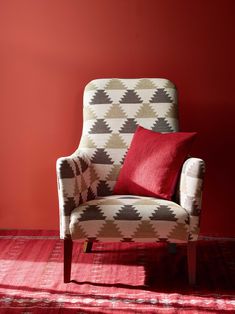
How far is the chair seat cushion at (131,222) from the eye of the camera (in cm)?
243

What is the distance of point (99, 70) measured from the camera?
10.9ft

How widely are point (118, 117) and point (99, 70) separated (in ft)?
1.48

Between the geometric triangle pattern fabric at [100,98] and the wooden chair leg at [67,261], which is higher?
the geometric triangle pattern fabric at [100,98]

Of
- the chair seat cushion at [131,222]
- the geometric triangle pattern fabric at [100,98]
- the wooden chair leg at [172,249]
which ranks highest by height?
the geometric triangle pattern fabric at [100,98]

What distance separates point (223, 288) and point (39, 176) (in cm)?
138

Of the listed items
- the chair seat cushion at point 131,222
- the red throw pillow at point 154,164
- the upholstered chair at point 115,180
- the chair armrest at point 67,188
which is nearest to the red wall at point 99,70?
the upholstered chair at point 115,180

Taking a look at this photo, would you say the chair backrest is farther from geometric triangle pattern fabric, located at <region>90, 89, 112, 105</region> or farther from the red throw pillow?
the red throw pillow

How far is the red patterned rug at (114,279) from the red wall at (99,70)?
0.39m

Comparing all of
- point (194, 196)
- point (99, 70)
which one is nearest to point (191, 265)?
point (194, 196)

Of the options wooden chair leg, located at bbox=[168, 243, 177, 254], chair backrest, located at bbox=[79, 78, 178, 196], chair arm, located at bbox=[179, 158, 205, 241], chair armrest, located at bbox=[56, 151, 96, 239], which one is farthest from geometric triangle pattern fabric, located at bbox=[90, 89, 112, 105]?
wooden chair leg, located at bbox=[168, 243, 177, 254]

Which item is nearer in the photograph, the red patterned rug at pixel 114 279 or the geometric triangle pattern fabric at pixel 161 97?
the red patterned rug at pixel 114 279

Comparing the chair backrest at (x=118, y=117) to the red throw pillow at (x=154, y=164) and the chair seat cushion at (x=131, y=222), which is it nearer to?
the red throw pillow at (x=154, y=164)

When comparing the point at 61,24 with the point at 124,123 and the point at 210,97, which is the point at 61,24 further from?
the point at 210,97

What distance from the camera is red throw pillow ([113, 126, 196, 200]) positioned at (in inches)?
105
